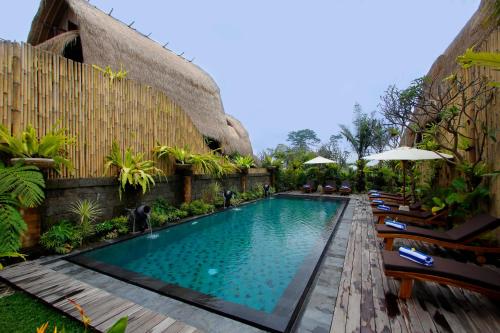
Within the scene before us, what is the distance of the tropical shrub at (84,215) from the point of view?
14.3 ft

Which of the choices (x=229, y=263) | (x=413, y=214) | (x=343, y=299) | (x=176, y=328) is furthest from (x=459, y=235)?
(x=176, y=328)

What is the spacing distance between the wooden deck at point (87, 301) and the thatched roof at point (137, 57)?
7.68 m

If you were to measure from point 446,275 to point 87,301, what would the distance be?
361 cm

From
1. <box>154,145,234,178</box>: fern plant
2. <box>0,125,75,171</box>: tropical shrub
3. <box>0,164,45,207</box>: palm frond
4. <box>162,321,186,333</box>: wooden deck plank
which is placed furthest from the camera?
<box>154,145,234,178</box>: fern plant

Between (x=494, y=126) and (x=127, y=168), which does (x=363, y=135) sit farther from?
(x=127, y=168)

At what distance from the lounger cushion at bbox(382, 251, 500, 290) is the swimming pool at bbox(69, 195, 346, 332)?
101 centimetres

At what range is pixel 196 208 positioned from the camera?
7.13m

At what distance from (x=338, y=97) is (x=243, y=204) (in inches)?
6825

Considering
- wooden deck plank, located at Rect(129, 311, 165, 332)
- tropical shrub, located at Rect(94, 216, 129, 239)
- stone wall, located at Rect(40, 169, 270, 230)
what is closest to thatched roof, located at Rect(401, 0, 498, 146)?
stone wall, located at Rect(40, 169, 270, 230)

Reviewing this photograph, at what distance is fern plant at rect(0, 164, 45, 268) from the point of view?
2.98 metres

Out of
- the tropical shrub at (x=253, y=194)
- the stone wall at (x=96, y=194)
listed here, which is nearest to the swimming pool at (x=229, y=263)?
the stone wall at (x=96, y=194)

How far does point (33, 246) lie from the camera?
366cm

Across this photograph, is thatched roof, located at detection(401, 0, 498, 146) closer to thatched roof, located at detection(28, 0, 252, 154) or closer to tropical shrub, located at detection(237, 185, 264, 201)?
tropical shrub, located at detection(237, 185, 264, 201)

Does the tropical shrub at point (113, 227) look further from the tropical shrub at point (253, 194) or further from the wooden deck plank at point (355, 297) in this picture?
the tropical shrub at point (253, 194)
